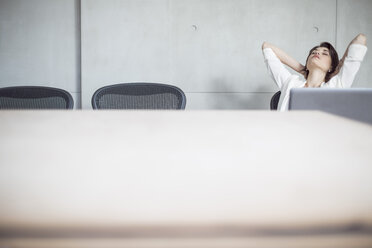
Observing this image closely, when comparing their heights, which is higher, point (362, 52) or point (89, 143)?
point (362, 52)

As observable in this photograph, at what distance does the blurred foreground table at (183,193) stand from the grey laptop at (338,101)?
0.70m

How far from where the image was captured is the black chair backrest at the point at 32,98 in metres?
2.13

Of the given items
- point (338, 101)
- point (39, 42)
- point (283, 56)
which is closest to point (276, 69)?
point (283, 56)

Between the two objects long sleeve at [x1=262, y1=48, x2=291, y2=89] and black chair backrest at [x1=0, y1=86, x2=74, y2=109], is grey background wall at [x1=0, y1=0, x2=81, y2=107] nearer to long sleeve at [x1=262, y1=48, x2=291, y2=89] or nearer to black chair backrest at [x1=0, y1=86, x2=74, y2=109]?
black chair backrest at [x1=0, y1=86, x2=74, y2=109]

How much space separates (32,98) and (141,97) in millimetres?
761

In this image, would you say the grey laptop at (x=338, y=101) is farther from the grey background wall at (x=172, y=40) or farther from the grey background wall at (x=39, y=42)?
the grey background wall at (x=39, y=42)

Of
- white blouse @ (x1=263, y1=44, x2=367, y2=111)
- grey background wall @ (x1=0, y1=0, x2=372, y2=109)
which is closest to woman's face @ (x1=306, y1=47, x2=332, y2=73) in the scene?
white blouse @ (x1=263, y1=44, x2=367, y2=111)

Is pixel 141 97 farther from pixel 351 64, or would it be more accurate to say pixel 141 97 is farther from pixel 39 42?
pixel 39 42

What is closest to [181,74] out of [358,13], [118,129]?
[358,13]

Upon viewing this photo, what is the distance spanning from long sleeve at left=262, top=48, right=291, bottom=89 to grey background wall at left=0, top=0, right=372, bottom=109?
0.70 m

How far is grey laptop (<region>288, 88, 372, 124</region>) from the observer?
0.98 m

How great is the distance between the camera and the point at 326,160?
274 millimetres

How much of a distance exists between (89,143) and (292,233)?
0.75ft

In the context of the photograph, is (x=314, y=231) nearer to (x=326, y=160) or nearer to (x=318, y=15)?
(x=326, y=160)
